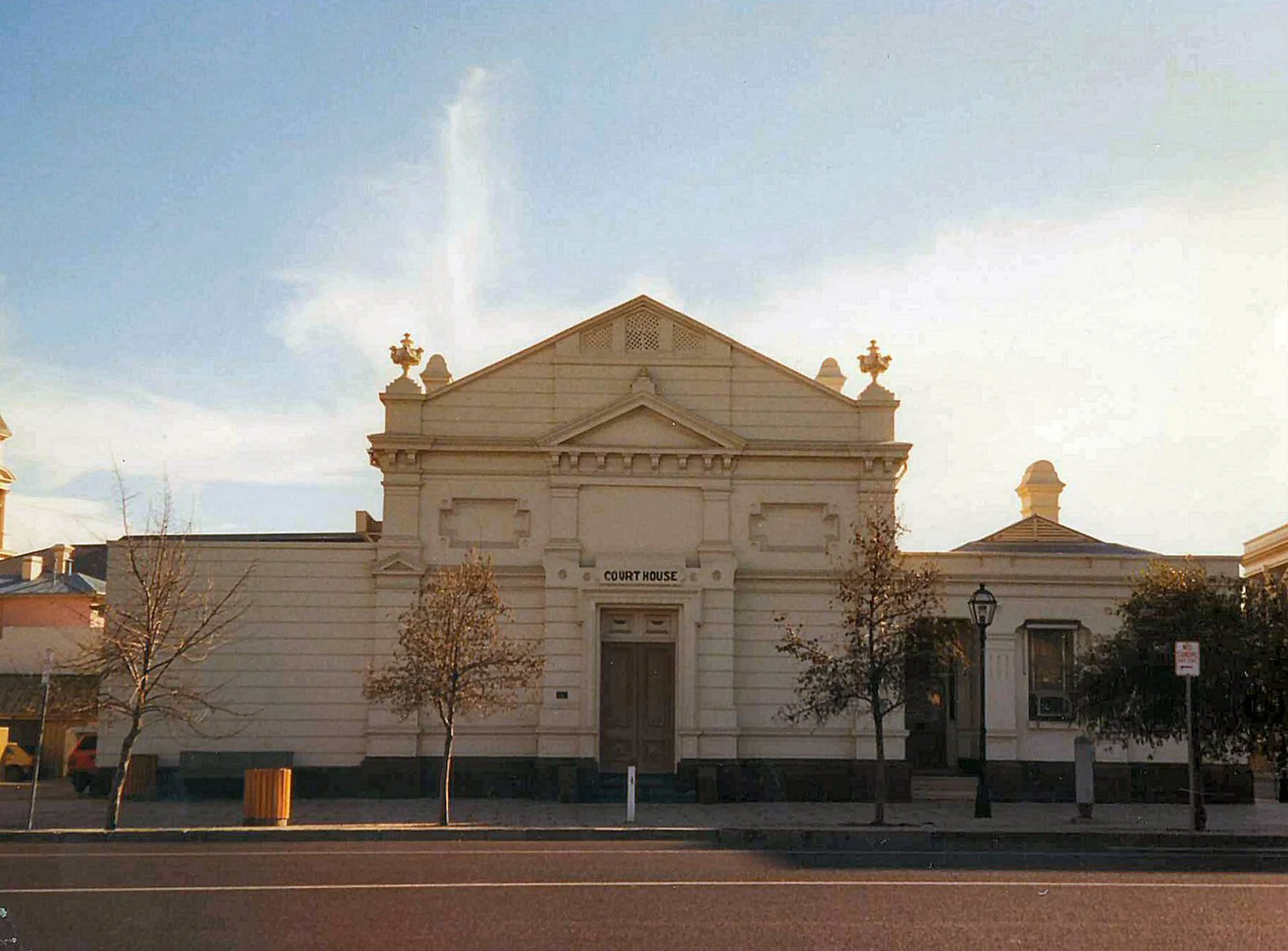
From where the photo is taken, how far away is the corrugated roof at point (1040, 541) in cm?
3222

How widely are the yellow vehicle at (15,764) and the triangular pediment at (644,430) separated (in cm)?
1672

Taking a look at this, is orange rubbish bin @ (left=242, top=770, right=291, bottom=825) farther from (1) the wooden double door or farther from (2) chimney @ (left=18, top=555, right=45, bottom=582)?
(2) chimney @ (left=18, top=555, right=45, bottom=582)

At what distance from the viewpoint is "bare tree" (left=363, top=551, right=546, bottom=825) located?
75.8ft

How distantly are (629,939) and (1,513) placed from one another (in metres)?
47.1

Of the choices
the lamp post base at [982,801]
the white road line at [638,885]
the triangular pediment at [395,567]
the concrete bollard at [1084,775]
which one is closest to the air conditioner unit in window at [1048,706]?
the concrete bollard at [1084,775]

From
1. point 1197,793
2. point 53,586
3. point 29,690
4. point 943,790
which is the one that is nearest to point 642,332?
point 943,790

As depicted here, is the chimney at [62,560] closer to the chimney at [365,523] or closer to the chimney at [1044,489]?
the chimney at [365,523]

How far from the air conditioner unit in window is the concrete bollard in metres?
2.96

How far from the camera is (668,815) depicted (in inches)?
947

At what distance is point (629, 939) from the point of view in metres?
11.4

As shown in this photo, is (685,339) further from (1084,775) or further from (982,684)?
(1084,775)

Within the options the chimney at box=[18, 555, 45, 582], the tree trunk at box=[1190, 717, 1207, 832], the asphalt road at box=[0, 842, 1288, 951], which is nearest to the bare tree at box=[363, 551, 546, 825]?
the asphalt road at box=[0, 842, 1288, 951]

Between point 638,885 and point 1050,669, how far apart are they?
626 inches

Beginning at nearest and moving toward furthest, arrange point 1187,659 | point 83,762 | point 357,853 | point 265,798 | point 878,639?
point 357,853
point 1187,659
point 265,798
point 878,639
point 83,762
